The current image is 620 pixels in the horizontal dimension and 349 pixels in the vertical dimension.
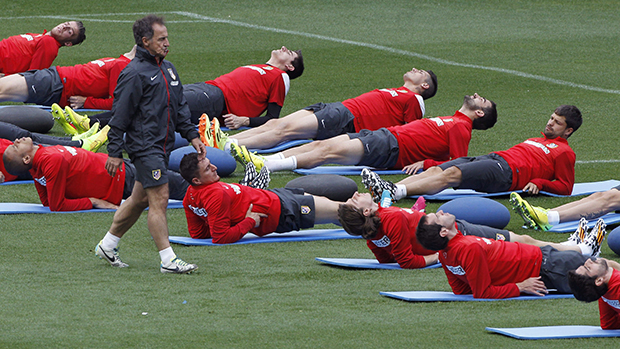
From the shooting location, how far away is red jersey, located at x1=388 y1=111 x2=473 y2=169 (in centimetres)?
1146

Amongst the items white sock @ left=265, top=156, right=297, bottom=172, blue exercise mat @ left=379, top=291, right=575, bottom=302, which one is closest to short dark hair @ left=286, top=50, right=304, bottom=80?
white sock @ left=265, top=156, right=297, bottom=172

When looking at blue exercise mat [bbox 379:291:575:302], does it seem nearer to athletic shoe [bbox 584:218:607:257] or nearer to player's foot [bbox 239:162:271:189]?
athletic shoe [bbox 584:218:607:257]

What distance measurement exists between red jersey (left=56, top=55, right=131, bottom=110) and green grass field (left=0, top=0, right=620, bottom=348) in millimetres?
915

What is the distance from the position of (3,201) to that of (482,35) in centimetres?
1461

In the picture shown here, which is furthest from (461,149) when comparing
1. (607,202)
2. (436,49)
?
(436,49)

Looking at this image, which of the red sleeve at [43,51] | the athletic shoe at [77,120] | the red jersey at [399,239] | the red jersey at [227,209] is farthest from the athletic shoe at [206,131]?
the red sleeve at [43,51]

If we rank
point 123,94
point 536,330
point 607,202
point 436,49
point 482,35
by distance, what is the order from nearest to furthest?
point 536,330
point 123,94
point 607,202
point 436,49
point 482,35

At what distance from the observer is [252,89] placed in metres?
13.6

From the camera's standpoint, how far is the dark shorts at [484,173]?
10477 millimetres

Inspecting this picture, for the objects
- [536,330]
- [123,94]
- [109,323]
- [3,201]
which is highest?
[123,94]

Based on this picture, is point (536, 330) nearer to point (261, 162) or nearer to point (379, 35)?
point (261, 162)

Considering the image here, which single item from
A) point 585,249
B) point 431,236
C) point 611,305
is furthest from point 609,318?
point 585,249

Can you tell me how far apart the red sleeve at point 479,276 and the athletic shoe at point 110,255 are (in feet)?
9.66

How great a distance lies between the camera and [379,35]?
73.2 feet
